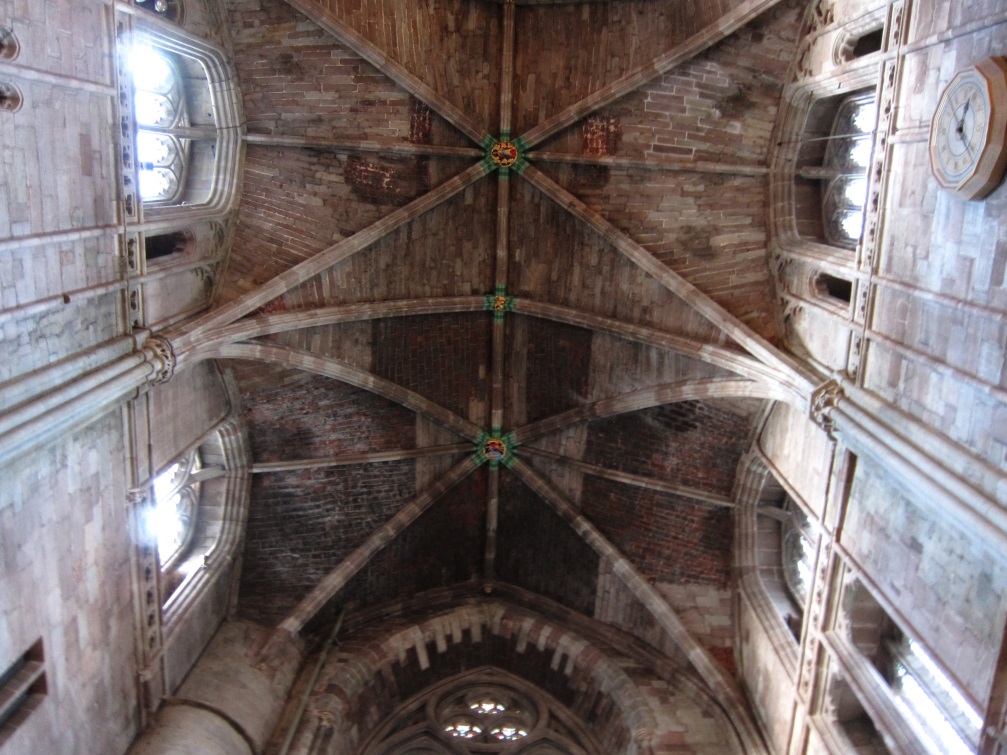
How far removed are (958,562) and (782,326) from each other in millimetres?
5085

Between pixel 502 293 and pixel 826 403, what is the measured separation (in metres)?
6.23

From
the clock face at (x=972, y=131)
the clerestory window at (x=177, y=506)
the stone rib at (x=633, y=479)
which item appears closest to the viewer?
the clock face at (x=972, y=131)

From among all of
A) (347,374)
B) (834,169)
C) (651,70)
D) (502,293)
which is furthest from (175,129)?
(834,169)

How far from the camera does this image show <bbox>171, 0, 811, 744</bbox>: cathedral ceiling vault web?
A: 42.5 feet

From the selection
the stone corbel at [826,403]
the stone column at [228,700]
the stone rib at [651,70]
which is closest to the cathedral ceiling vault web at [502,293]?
the stone rib at [651,70]

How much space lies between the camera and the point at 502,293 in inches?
584

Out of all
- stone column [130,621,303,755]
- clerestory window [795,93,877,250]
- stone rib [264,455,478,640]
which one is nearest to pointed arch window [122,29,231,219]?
stone rib [264,455,478,640]

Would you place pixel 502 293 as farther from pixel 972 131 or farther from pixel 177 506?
pixel 972 131

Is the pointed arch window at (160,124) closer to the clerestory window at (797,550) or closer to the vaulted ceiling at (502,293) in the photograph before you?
the vaulted ceiling at (502,293)

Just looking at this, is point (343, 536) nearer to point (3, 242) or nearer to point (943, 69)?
point (3, 242)

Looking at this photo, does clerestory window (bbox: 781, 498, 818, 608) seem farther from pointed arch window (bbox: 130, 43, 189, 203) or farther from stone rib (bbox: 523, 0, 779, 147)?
pointed arch window (bbox: 130, 43, 189, 203)

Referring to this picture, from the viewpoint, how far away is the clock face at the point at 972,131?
710 centimetres

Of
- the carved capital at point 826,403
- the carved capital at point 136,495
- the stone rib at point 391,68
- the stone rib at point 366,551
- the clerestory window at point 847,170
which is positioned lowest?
the stone rib at point 366,551

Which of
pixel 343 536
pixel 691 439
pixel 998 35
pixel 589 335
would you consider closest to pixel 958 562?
pixel 998 35
